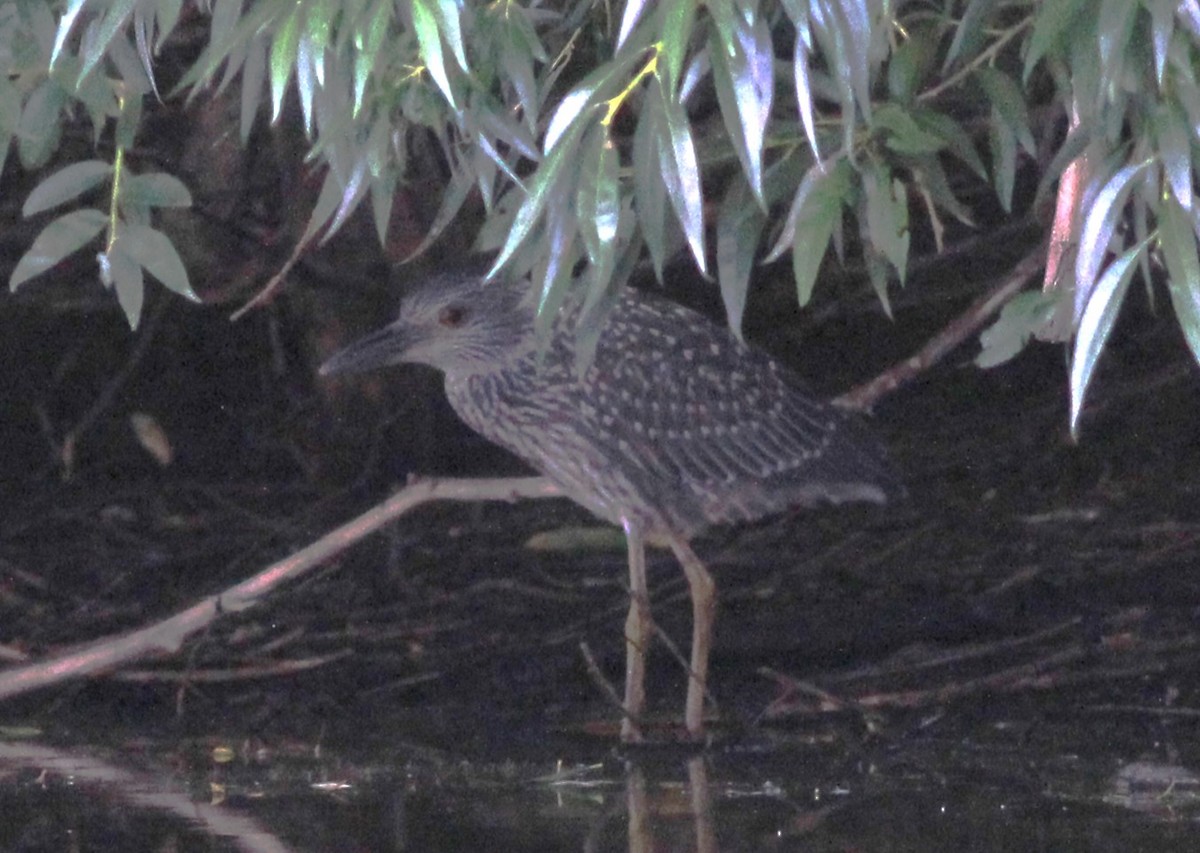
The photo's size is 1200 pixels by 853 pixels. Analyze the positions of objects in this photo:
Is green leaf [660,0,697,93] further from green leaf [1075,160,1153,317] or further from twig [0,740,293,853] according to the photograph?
twig [0,740,293,853]

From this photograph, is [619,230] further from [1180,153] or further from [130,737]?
[130,737]

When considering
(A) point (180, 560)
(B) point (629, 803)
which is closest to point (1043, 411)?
(A) point (180, 560)

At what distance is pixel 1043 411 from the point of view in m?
5.41

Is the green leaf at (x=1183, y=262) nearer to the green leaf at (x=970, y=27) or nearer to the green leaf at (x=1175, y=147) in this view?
the green leaf at (x=1175, y=147)

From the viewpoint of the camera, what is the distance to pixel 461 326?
13.3ft

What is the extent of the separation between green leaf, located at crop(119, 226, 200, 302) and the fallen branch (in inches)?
41.3

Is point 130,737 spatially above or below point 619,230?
below

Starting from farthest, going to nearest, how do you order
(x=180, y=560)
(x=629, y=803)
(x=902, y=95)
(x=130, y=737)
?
(x=180, y=560), (x=130, y=737), (x=629, y=803), (x=902, y=95)

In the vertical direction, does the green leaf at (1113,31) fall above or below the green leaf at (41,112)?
below

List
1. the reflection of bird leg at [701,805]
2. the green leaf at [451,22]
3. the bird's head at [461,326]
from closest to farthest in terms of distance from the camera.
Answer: the green leaf at [451,22]
the reflection of bird leg at [701,805]
the bird's head at [461,326]

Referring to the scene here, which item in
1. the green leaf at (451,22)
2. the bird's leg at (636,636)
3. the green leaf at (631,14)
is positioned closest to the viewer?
the green leaf at (631,14)

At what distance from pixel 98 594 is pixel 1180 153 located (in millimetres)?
2917

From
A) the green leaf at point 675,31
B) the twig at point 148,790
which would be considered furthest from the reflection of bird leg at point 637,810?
the green leaf at point 675,31

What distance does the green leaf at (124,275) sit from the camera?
2.28 m
